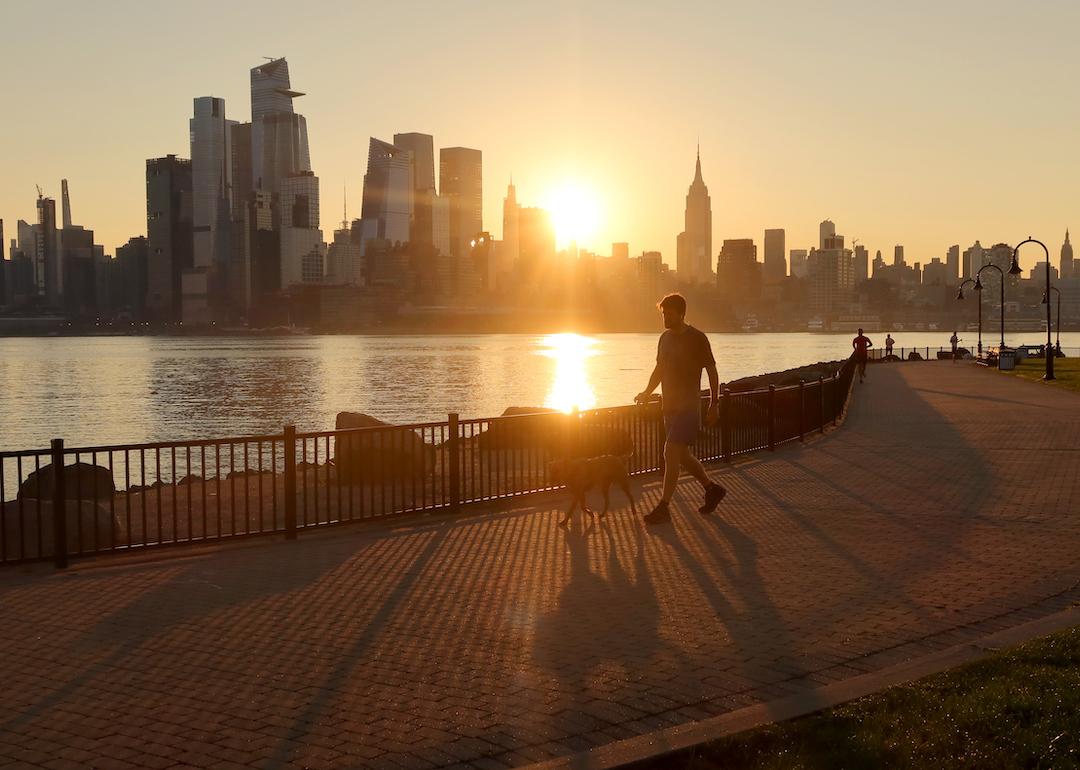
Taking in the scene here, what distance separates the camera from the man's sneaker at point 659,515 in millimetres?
11578

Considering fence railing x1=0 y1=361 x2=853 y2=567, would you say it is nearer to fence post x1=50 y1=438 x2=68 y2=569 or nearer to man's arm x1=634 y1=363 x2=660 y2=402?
fence post x1=50 y1=438 x2=68 y2=569

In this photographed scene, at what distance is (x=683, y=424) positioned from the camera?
11578mm

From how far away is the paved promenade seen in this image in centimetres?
562

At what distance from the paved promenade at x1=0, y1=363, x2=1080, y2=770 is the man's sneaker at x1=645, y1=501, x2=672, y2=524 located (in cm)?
13

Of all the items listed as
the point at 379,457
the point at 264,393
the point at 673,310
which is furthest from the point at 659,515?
the point at 264,393

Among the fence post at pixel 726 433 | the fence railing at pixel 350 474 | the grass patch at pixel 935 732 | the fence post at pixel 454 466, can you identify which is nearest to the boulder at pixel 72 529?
the fence railing at pixel 350 474

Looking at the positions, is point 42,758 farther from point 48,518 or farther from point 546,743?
point 48,518

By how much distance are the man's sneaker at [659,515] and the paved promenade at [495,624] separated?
0.13m

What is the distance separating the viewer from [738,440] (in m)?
18.4

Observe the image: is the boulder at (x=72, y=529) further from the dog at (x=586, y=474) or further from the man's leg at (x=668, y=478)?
the man's leg at (x=668, y=478)

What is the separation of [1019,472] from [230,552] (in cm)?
1107

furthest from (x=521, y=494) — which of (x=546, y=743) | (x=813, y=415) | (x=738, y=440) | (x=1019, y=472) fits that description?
(x=813, y=415)

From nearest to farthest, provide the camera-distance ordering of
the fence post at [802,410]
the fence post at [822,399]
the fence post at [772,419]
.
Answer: the fence post at [772,419], the fence post at [802,410], the fence post at [822,399]

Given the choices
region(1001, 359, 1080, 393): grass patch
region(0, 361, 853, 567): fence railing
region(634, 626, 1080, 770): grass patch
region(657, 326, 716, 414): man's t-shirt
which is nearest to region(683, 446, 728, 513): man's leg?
region(657, 326, 716, 414): man's t-shirt
